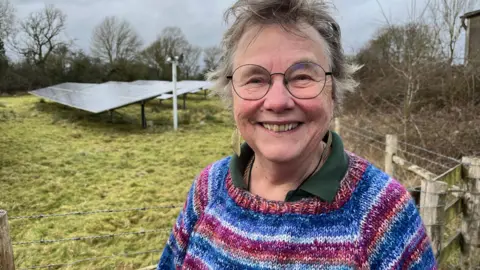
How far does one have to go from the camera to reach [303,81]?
3.22ft

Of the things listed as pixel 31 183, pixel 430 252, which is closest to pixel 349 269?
pixel 430 252

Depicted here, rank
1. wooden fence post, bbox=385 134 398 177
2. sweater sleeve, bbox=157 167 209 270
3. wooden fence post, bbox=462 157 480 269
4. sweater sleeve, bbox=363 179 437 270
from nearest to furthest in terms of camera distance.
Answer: sweater sleeve, bbox=363 179 437 270, sweater sleeve, bbox=157 167 209 270, wooden fence post, bbox=462 157 480 269, wooden fence post, bbox=385 134 398 177

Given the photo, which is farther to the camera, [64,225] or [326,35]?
[64,225]

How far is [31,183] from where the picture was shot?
6.04 m

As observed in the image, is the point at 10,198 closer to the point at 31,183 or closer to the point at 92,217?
the point at 31,183

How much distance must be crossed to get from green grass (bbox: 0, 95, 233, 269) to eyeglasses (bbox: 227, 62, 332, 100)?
392 millimetres

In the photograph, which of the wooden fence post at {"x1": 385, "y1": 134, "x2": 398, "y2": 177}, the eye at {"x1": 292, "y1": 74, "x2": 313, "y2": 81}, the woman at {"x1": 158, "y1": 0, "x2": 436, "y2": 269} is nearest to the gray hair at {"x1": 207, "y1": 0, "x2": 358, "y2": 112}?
the woman at {"x1": 158, "y1": 0, "x2": 436, "y2": 269}

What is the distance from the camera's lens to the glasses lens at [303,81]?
97 cm

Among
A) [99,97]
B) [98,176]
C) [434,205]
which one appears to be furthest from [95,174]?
[99,97]

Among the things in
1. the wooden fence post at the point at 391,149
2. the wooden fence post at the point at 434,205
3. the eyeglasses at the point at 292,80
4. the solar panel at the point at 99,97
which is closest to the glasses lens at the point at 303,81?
the eyeglasses at the point at 292,80

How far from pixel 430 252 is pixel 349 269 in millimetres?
260

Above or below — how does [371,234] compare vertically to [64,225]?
above

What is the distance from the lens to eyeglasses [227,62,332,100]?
38.4 inches

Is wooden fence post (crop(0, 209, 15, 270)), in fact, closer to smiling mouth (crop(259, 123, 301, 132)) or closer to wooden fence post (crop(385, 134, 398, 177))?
smiling mouth (crop(259, 123, 301, 132))
